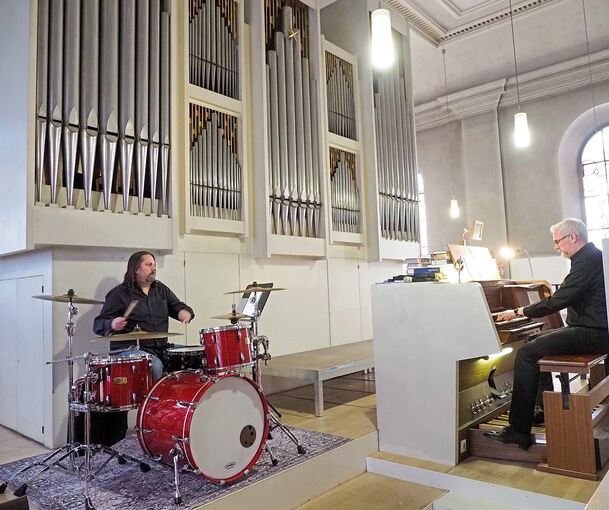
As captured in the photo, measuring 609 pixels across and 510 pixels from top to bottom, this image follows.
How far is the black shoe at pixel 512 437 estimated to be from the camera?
3.20 m

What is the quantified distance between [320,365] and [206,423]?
1.64 meters

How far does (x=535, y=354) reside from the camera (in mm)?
3197

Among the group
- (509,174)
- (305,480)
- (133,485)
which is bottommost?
(305,480)

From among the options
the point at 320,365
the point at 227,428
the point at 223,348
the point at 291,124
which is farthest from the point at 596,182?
the point at 227,428

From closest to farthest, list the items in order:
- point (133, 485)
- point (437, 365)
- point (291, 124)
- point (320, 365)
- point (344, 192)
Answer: point (133, 485) < point (437, 365) < point (320, 365) < point (291, 124) < point (344, 192)

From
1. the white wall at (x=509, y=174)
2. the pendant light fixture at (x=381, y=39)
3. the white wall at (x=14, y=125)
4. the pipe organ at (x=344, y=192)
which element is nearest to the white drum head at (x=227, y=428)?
the white wall at (x=14, y=125)

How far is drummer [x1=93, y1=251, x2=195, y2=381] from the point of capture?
3.43m

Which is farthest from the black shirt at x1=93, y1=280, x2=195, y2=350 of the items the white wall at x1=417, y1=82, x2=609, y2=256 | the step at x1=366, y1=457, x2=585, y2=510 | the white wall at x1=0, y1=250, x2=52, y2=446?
the white wall at x1=417, y1=82, x2=609, y2=256

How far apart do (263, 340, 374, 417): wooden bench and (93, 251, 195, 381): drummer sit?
0.98 meters

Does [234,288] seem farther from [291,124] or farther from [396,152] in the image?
[396,152]

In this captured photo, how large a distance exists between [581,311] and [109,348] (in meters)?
3.29

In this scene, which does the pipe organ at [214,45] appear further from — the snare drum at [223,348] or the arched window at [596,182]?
the arched window at [596,182]

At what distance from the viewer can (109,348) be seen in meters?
3.79

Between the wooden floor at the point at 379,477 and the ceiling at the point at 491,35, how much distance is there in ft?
16.9
